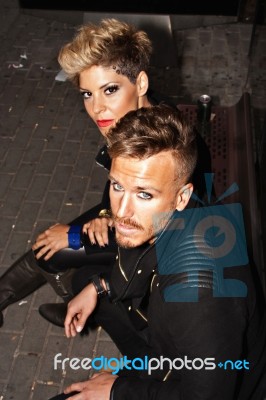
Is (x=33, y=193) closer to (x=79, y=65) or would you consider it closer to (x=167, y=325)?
(x=79, y=65)

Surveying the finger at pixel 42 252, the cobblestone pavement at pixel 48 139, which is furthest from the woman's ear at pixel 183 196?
the cobblestone pavement at pixel 48 139

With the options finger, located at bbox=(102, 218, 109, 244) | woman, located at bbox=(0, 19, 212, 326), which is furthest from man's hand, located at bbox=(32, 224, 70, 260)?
finger, located at bbox=(102, 218, 109, 244)

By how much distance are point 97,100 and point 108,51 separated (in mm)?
354

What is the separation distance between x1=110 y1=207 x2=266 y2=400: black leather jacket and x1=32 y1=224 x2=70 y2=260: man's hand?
34.6 inches

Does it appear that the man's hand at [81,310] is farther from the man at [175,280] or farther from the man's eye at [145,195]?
the man's eye at [145,195]

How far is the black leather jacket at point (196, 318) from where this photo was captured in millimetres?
1775

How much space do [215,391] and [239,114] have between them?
3727mm

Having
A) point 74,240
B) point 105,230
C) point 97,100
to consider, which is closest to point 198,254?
point 105,230

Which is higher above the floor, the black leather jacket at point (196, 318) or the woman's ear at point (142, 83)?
the woman's ear at point (142, 83)

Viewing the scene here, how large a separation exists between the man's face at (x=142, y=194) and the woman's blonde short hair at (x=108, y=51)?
106cm

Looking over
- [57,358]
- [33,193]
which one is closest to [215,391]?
[57,358]

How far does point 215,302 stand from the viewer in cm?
178

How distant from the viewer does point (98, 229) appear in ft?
10.3

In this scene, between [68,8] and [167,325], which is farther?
[68,8]
